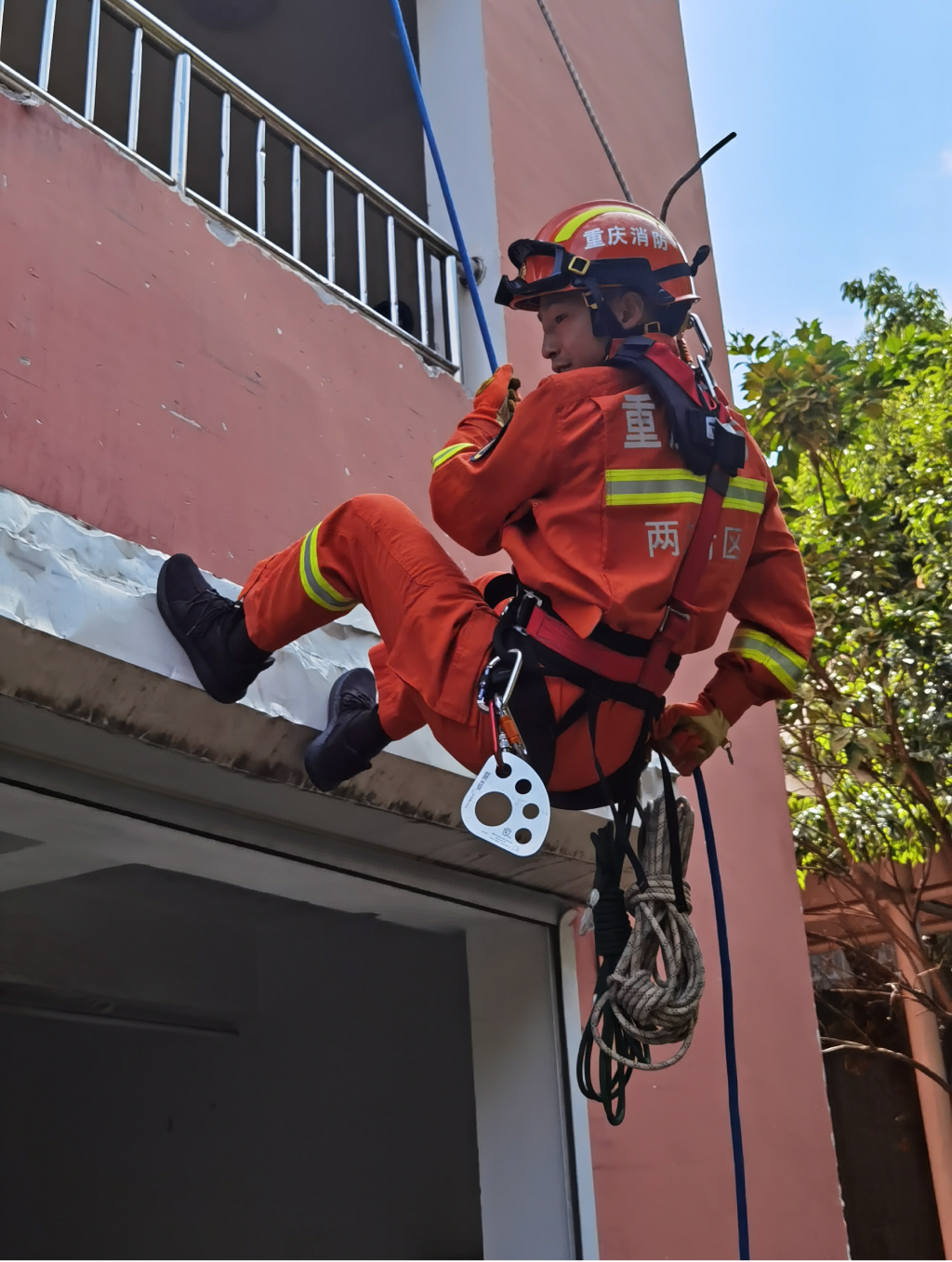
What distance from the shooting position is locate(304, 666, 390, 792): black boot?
9.41 feet

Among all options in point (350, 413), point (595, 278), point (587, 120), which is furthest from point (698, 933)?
point (587, 120)

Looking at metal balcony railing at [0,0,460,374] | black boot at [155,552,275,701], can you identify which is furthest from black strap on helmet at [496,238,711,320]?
metal balcony railing at [0,0,460,374]

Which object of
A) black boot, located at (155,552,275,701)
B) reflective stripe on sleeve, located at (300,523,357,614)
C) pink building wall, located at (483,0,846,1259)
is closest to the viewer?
reflective stripe on sleeve, located at (300,523,357,614)

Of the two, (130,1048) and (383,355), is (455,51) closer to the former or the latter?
(383,355)

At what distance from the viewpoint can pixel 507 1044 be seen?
13.2 ft

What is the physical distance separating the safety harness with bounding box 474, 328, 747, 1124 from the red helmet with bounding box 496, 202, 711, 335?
0.12 m

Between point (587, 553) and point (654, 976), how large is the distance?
0.76 m

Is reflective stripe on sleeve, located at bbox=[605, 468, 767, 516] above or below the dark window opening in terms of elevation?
above

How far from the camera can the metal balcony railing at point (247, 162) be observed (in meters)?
3.55

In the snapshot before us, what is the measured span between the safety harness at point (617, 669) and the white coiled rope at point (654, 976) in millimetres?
20

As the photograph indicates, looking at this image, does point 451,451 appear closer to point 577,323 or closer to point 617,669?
point 577,323

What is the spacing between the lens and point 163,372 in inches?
128

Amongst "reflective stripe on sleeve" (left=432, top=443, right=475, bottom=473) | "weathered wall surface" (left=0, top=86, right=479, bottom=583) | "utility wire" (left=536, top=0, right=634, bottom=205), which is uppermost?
"utility wire" (left=536, top=0, right=634, bottom=205)

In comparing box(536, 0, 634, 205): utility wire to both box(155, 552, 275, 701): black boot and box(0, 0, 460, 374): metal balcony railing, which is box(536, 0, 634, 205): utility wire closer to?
box(0, 0, 460, 374): metal balcony railing
